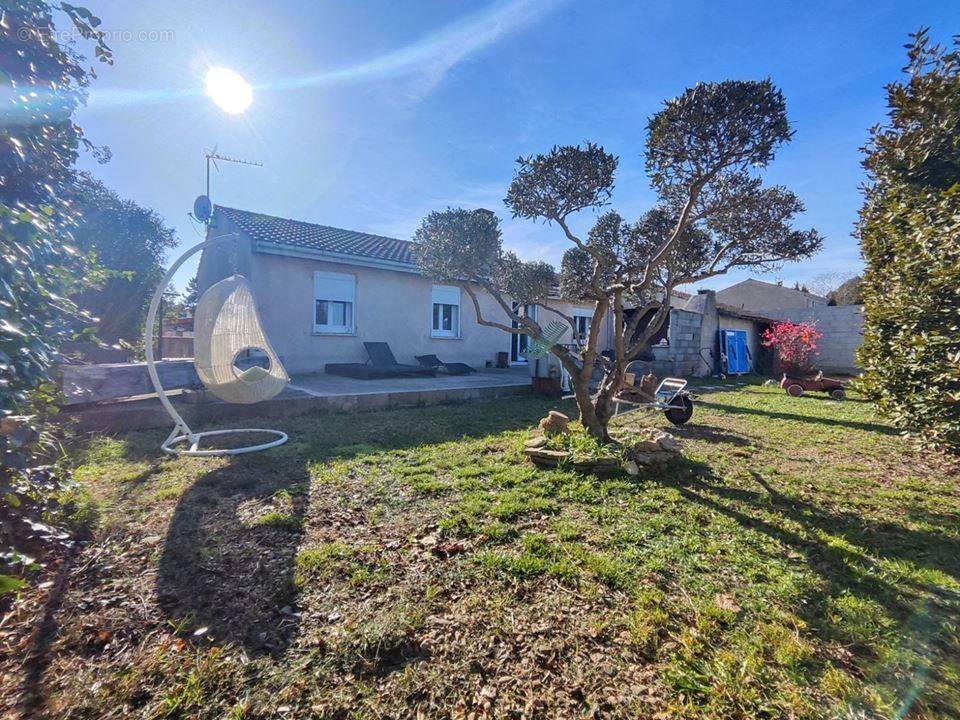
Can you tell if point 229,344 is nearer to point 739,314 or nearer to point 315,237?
point 315,237

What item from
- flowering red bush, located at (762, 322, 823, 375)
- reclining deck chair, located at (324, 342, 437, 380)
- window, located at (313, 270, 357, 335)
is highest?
window, located at (313, 270, 357, 335)

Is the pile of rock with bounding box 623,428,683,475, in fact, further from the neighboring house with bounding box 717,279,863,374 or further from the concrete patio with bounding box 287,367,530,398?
the neighboring house with bounding box 717,279,863,374

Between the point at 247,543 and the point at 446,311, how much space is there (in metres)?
10.4

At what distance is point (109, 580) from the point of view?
2.29 meters

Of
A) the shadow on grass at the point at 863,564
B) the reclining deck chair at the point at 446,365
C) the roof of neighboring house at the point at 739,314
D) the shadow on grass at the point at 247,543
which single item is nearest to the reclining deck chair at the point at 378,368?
the reclining deck chair at the point at 446,365

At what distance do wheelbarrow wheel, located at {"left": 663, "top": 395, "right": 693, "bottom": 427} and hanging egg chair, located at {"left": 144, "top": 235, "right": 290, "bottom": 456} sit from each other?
5.69 metres

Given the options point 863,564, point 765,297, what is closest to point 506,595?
point 863,564

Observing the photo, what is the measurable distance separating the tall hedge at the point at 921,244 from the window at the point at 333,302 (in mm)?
10061

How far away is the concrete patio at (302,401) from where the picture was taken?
5.48 m

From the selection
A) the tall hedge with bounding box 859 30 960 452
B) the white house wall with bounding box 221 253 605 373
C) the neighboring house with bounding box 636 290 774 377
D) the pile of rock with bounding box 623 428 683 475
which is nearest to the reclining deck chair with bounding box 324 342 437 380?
the white house wall with bounding box 221 253 605 373

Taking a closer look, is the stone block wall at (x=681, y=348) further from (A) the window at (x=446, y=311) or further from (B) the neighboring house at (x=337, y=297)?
(A) the window at (x=446, y=311)

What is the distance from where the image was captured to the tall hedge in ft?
13.0

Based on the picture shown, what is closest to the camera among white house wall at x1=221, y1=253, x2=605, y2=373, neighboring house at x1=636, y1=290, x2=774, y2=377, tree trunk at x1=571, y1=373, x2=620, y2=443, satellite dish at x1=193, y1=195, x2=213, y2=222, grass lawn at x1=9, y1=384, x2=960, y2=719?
grass lawn at x1=9, y1=384, x2=960, y2=719

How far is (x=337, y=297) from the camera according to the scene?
10.6 meters
